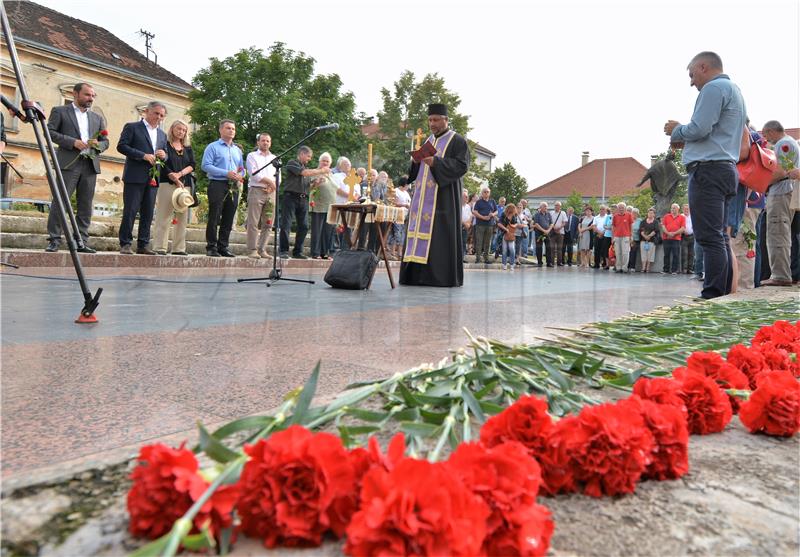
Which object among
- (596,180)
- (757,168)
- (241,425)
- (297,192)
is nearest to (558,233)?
(297,192)

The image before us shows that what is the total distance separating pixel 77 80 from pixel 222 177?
30022mm

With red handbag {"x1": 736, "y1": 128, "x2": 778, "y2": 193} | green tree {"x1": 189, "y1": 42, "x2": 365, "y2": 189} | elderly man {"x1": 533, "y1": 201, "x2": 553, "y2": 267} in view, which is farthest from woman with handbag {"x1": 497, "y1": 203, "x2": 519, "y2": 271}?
green tree {"x1": 189, "y1": 42, "x2": 365, "y2": 189}

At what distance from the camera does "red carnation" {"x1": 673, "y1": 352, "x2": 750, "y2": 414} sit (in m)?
1.81

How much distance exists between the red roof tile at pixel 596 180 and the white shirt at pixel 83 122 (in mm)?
69315

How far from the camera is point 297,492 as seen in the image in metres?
0.89

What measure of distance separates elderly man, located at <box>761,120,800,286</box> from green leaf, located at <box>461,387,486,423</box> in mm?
7358

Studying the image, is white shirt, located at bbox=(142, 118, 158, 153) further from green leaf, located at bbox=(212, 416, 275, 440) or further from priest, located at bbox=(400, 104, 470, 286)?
green leaf, located at bbox=(212, 416, 275, 440)

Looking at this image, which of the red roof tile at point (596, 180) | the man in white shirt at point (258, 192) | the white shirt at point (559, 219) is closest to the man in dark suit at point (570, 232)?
the white shirt at point (559, 219)

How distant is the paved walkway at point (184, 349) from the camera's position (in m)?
1.62

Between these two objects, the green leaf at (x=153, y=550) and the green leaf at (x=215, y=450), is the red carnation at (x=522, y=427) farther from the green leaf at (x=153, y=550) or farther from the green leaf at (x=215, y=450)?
the green leaf at (x=153, y=550)

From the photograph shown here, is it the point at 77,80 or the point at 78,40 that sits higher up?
the point at 78,40

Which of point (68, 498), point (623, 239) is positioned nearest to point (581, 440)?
point (68, 498)

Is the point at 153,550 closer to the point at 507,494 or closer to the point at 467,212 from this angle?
the point at 507,494

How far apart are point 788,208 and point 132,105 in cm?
3701
